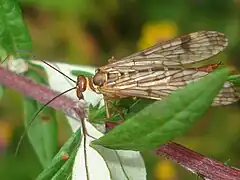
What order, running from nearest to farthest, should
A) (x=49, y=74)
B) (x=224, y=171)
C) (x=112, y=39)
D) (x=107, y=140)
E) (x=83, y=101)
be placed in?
(x=107, y=140), (x=224, y=171), (x=83, y=101), (x=49, y=74), (x=112, y=39)

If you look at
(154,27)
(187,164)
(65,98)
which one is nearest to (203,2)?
(154,27)

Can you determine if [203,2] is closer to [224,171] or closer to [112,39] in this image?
[112,39]

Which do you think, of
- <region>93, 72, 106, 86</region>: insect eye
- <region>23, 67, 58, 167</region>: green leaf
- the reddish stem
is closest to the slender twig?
the reddish stem

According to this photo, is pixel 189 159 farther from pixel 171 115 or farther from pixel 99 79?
pixel 99 79

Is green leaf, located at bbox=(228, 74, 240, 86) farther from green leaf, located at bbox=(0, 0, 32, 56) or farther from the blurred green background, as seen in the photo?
the blurred green background

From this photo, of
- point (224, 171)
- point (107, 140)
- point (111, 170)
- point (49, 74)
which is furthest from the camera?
point (49, 74)

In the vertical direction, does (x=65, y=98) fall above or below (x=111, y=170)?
above

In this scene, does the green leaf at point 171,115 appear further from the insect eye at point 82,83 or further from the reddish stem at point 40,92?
the insect eye at point 82,83
